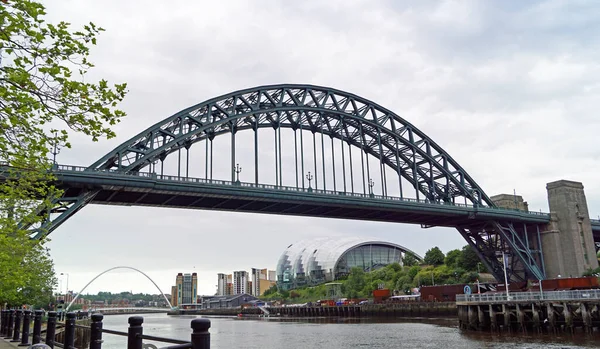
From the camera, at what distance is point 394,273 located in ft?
338

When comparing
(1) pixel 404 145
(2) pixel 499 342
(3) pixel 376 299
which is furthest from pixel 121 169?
(3) pixel 376 299

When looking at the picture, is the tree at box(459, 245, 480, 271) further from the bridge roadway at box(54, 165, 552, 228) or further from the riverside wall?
the bridge roadway at box(54, 165, 552, 228)

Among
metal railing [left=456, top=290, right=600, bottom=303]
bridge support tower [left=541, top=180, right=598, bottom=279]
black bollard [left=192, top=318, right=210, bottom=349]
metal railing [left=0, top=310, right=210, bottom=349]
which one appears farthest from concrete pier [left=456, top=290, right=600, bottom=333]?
black bollard [left=192, top=318, right=210, bottom=349]

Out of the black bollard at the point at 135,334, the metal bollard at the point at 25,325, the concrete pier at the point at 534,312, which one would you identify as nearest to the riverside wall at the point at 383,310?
the concrete pier at the point at 534,312

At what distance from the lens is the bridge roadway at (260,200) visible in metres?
38.8

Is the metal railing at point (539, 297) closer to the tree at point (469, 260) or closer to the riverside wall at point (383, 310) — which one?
the riverside wall at point (383, 310)

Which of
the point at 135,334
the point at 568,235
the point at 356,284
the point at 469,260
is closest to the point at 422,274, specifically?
the point at 469,260

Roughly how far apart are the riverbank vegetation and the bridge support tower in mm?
17595

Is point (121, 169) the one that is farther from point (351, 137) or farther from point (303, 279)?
point (303, 279)

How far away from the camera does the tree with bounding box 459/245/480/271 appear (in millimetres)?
85625

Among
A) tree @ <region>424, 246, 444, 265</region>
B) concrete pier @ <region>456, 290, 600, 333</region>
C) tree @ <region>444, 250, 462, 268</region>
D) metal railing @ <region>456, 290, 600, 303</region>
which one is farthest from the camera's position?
tree @ <region>424, 246, 444, 265</region>

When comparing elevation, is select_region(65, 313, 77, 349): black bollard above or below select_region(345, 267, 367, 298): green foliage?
below

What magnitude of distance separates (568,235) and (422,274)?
112ft

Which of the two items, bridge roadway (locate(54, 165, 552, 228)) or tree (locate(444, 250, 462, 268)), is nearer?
bridge roadway (locate(54, 165, 552, 228))
